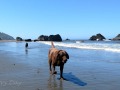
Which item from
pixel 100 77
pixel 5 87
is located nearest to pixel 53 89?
pixel 5 87

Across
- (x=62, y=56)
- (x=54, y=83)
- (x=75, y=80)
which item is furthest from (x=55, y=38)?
(x=54, y=83)

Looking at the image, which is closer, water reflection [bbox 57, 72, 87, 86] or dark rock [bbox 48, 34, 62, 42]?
water reflection [bbox 57, 72, 87, 86]

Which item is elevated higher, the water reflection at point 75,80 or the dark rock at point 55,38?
the dark rock at point 55,38

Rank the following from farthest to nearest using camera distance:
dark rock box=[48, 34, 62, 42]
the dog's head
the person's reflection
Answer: dark rock box=[48, 34, 62, 42] → the dog's head → the person's reflection

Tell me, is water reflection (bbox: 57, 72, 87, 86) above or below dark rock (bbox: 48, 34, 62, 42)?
below

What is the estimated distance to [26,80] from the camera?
420 inches

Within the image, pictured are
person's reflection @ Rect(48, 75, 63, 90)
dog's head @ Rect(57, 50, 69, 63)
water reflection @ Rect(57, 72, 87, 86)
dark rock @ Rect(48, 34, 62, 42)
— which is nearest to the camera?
person's reflection @ Rect(48, 75, 63, 90)

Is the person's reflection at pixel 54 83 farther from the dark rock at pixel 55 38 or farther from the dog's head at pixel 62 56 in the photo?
the dark rock at pixel 55 38

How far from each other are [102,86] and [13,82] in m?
3.32

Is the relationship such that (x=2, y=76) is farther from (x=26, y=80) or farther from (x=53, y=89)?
(x=53, y=89)

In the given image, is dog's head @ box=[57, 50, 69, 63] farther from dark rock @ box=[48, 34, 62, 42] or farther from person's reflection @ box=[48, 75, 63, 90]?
dark rock @ box=[48, 34, 62, 42]

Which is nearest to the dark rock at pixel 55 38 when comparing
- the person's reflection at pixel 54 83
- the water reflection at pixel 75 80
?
the water reflection at pixel 75 80

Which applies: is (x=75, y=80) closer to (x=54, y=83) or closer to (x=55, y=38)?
(x=54, y=83)

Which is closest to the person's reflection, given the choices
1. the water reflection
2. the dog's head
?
the water reflection
